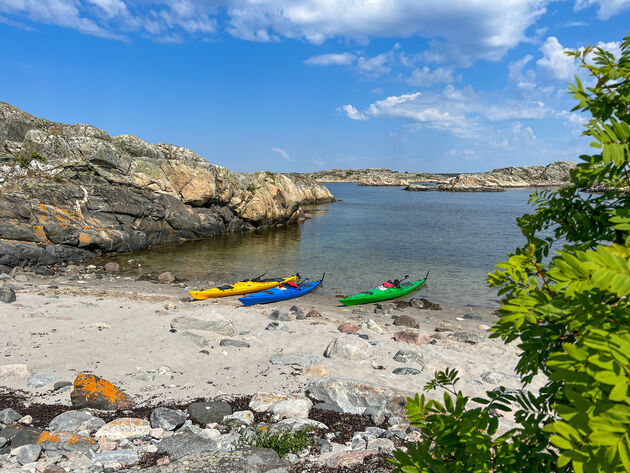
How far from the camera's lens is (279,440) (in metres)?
7.07

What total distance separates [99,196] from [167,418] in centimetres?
3064

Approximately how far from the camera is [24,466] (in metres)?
6.16

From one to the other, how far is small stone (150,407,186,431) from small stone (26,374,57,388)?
3.57 metres

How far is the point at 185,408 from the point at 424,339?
9.01 m

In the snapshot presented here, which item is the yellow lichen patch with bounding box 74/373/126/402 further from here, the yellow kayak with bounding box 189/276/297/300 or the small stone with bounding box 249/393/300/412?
the yellow kayak with bounding box 189/276/297/300

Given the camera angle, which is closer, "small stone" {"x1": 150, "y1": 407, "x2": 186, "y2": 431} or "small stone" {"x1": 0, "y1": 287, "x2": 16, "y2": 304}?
"small stone" {"x1": 150, "y1": 407, "x2": 186, "y2": 431}

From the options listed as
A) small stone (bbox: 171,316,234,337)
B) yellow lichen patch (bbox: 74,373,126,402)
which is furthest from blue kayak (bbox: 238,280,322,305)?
yellow lichen patch (bbox: 74,373,126,402)

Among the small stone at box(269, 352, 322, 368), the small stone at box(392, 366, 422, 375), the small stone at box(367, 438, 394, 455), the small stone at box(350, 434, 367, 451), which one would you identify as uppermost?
the small stone at box(367, 438, 394, 455)

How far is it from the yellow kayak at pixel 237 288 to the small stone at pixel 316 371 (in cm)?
1095

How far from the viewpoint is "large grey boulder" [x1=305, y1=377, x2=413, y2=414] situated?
348 inches

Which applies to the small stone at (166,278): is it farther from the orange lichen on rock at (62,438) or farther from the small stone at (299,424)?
the small stone at (299,424)

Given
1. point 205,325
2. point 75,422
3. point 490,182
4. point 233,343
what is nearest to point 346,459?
point 75,422

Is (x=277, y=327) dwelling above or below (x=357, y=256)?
below

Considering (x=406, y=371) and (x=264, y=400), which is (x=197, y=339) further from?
(x=406, y=371)
